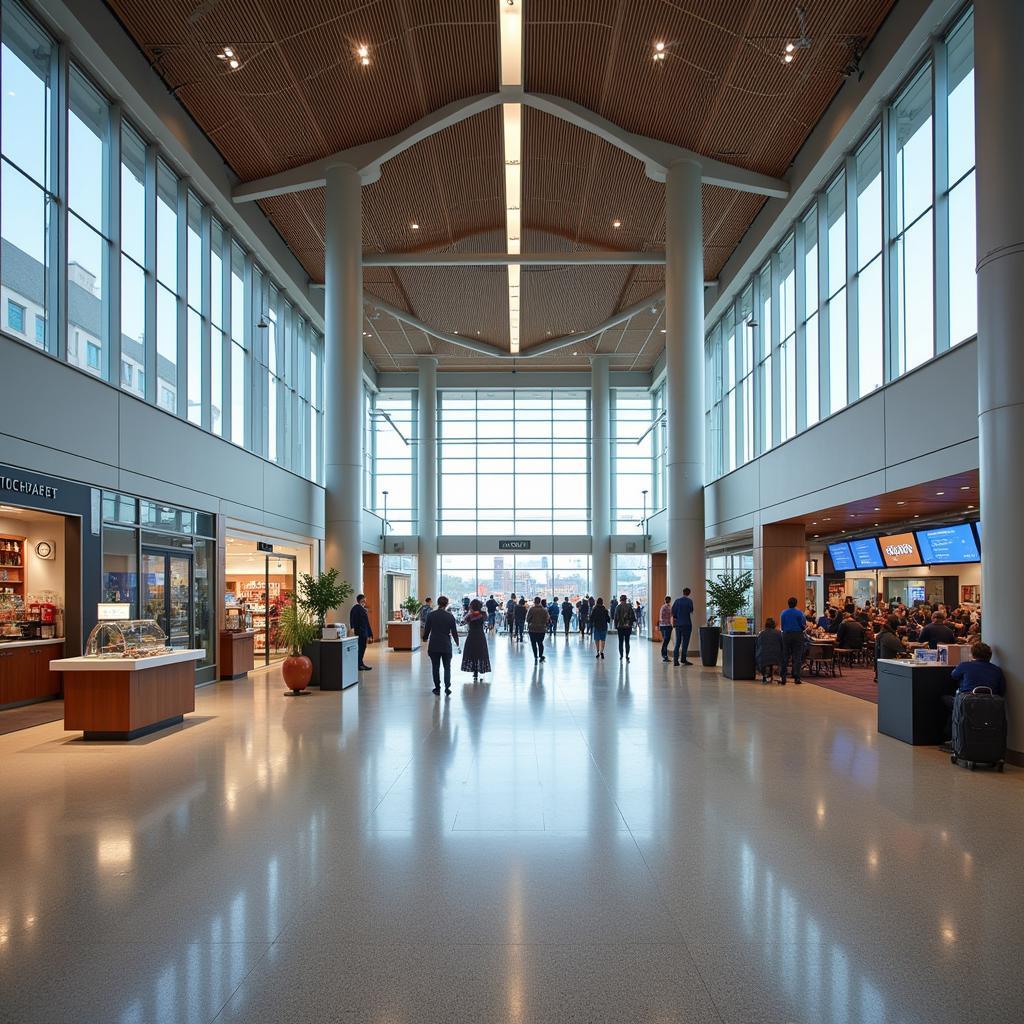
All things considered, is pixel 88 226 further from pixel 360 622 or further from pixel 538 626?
pixel 538 626

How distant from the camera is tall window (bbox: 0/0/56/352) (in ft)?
34.1

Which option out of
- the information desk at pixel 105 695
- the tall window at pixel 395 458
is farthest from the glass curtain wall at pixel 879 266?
the tall window at pixel 395 458

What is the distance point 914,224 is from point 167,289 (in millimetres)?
12520

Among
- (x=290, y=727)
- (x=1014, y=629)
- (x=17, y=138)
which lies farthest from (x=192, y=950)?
(x=17, y=138)

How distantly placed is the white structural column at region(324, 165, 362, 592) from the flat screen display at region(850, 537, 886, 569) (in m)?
12.5

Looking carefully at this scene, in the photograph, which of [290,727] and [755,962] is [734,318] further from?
[755,962]

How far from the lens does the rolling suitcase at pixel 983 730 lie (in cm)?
775

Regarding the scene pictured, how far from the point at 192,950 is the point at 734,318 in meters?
22.8

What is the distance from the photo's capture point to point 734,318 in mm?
23922

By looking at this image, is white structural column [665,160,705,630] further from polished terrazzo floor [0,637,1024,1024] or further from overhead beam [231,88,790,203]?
polished terrazzo floor [0,637,1024,1024]

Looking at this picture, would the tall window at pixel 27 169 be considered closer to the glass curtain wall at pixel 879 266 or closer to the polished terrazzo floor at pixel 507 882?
the polished terrazzo floor at pixel 507 882

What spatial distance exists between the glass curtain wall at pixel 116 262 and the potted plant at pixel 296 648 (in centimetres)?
432

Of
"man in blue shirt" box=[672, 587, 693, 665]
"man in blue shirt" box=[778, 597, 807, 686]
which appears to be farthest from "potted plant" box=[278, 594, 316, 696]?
"man in blue shirt" box=[778, 597, 807, 686]

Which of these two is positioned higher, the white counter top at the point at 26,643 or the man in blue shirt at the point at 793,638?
the white counter top at the point at 26,643
